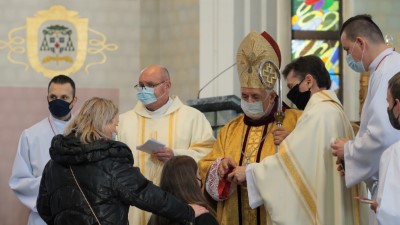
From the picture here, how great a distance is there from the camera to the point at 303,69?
298 inches

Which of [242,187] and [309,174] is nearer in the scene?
[309,174]

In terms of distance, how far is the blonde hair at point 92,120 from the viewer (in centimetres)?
644

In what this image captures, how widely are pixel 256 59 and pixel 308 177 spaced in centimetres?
104

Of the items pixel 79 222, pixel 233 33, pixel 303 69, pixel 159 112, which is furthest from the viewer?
pixel 233 33

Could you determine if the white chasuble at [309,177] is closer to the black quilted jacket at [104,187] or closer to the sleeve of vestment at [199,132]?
the sleeve of vestment at [199,132]

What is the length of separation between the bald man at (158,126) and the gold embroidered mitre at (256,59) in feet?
2.12

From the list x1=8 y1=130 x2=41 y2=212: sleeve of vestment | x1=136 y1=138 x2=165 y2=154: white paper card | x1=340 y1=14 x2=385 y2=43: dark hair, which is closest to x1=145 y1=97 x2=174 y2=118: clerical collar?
x1=136 y1=138 x2=165 y2=154: white paper card

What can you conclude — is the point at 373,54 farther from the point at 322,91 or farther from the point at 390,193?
the point at 390,193

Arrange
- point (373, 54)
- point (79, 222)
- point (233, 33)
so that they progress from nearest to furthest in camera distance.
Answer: point (79, 222) → point (373, 54) → point (233, 33)

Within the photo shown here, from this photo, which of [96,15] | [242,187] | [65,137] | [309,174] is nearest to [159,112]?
[242,187]

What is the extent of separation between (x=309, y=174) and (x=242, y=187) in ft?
2.12

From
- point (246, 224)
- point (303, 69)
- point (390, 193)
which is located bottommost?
point (246, 224)

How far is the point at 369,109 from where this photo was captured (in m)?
6.84

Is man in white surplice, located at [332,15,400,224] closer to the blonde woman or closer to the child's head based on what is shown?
the child's head
